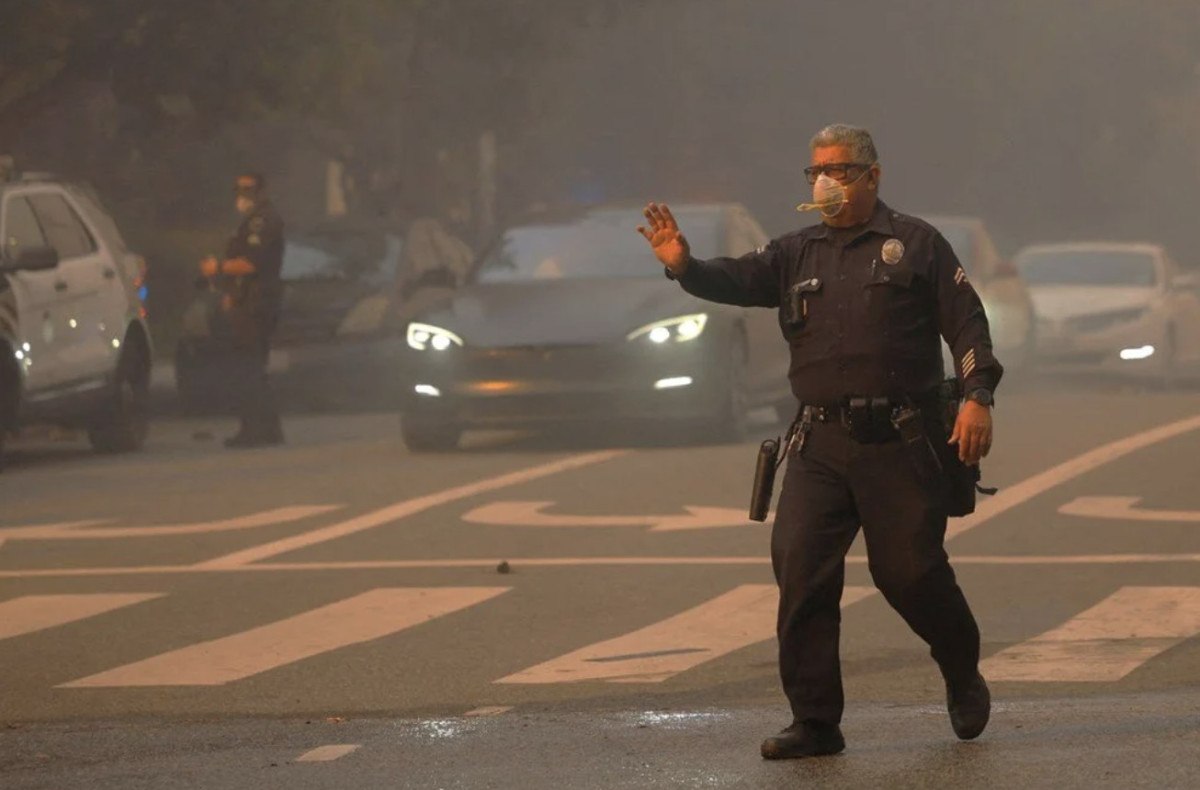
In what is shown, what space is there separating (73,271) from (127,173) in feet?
64.7

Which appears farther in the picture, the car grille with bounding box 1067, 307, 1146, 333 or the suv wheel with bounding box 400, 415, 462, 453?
the car grille with bounding box 1067, 307, 1146, 333

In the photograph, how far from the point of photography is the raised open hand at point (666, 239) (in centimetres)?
810

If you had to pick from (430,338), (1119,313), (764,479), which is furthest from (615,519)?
(1119,313)

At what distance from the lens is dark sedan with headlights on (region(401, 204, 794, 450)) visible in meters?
19.1

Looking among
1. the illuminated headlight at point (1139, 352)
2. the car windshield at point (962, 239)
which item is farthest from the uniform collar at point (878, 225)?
the illuminated headlight at point (1139, 352)

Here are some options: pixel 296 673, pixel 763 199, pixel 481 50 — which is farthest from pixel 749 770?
pixel 763 199

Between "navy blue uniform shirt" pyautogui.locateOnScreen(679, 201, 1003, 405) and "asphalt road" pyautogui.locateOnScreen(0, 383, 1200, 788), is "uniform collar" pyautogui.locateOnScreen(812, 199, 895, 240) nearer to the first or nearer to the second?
"navy blue uniform shirt" pyautogui.locateOnScreen(679, 201, 1003, 405)

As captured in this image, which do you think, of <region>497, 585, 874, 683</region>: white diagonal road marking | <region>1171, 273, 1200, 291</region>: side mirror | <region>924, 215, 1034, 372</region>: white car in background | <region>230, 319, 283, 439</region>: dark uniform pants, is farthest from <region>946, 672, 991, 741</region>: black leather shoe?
<region>1171, 273, 1200, 291</region>: side mirror

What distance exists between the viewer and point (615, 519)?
50.1 ft

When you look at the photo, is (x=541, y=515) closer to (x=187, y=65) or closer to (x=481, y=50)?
(x=187, y=65)

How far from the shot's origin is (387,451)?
19.9m

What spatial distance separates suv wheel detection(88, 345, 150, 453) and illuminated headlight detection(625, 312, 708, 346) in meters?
3.77

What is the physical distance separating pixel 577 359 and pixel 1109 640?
869 cm

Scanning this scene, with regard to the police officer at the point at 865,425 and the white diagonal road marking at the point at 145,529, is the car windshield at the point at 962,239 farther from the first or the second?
the police officer at the point at 865,425
